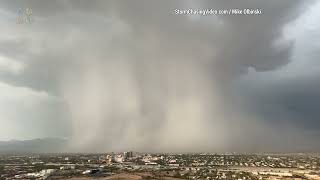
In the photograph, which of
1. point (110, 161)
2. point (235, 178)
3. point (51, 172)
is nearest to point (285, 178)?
point (235, 178)

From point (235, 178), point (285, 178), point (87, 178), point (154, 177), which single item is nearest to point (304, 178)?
point (285, 178)

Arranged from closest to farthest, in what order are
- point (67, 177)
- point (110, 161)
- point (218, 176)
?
point (67, 177) → point (218, 176) → point (110, 161)

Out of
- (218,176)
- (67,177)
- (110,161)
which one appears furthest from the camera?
(110,161)

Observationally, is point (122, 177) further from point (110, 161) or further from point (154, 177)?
point (110, 161)

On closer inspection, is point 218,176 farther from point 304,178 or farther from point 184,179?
point 304,178

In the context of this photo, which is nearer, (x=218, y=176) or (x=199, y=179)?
(x=199, y=179)

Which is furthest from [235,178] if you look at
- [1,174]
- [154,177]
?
[1,174]

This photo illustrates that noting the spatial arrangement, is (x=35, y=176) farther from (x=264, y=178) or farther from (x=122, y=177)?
(x=264, y=178)

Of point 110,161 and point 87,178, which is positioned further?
point 110,161
